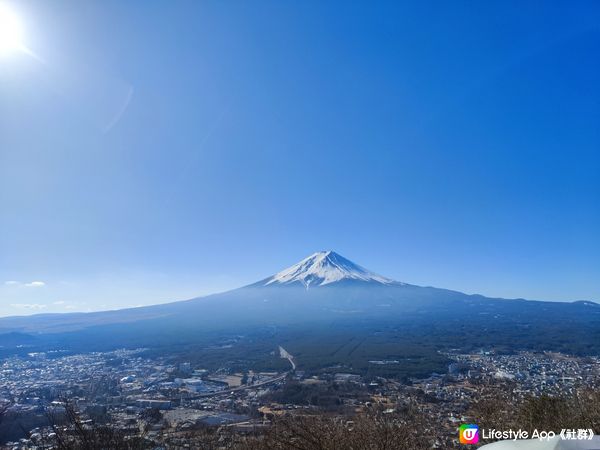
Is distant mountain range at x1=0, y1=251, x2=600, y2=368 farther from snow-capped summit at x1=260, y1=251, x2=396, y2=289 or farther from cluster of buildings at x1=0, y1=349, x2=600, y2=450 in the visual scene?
cluster of buildings at x1=0, y1=349, x2=600, y2=450

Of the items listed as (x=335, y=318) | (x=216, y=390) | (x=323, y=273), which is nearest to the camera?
(x=216, y=390)

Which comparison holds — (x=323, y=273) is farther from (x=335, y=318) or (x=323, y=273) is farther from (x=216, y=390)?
(x=216, y=390)

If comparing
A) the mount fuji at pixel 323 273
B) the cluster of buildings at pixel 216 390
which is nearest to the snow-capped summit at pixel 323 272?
the mount fuji at pixel 323 273

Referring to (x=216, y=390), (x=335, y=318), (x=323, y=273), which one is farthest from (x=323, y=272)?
(x=216, y=390)

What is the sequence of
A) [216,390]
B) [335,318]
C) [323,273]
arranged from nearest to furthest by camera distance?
[216,390] < [335,318] < [323,273]

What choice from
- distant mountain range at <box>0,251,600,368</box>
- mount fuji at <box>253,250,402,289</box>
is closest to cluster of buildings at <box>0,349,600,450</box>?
distant mountain range at <box>0,251,600,368</box>

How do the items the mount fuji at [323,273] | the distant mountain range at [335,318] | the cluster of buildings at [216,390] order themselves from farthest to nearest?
the mount fuji at [323,273], the distant mountain range at [335,318], the cluster of buildings at [216,390]

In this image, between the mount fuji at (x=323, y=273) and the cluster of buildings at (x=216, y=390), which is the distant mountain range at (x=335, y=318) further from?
the cluster of buildings at (x=216, y=390)

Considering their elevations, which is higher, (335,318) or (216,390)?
(216,390)
